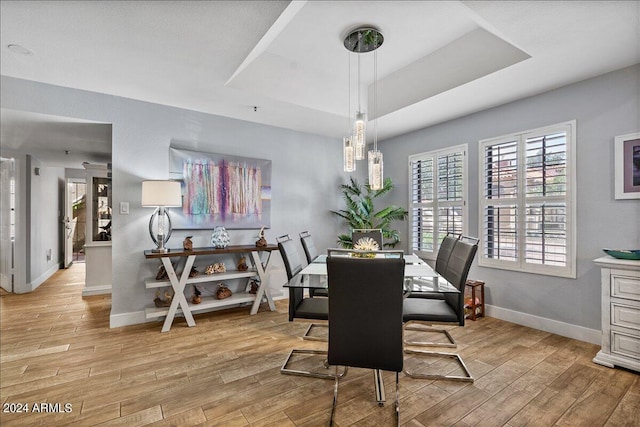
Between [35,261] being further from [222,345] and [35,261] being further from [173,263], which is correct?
[222,345]

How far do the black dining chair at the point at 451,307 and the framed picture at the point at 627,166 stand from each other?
1.52m

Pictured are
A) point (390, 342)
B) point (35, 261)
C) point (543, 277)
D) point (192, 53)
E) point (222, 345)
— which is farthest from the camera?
point (35, 261)

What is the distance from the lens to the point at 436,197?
4328 mm

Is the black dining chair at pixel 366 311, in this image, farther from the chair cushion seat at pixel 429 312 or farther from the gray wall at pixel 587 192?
the gray wall at pixel 587 192

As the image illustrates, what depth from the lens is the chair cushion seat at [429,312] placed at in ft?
7.29

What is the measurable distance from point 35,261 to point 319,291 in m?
5.26

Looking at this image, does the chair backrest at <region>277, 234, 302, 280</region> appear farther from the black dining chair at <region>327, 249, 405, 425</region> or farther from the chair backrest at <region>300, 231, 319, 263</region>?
the black dining chair at <region>327, 249, 405, 425</region>

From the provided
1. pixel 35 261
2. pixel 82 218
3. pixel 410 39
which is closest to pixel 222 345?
pixel 410 39

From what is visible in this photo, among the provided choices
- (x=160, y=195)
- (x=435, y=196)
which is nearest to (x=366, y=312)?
(x=160, y=195)

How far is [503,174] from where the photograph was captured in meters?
3.55

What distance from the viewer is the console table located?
10.7 ft

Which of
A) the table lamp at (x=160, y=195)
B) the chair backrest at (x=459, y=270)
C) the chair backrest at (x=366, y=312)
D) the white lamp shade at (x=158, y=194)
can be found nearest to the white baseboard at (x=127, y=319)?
the table lamp at (x=160, y=195)

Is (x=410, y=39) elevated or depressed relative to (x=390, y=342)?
elevated

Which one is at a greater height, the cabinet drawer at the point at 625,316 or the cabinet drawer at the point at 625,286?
the cabinet drawer at the point at 625,286
